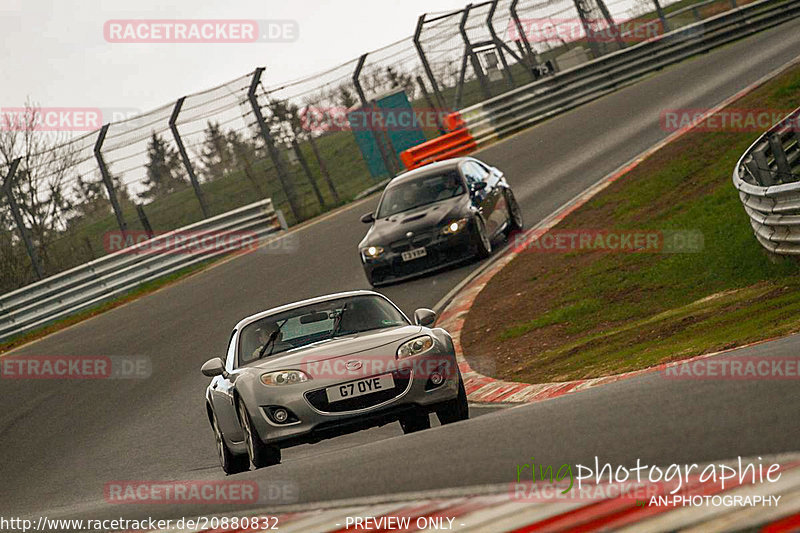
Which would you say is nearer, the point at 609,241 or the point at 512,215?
the point at 609,241

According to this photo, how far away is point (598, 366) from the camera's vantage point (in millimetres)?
10117

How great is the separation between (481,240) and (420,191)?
4.93 ft

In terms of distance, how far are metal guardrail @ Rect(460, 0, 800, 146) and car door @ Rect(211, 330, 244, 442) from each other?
21.8 m

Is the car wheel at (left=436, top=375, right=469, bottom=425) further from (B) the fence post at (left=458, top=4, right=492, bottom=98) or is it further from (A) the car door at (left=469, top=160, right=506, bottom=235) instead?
(B) the fence post at (left=458, top=4, right=492, bottom=98)

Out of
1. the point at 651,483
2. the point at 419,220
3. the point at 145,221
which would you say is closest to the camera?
the point at 651,483

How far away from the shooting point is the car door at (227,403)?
8.70m

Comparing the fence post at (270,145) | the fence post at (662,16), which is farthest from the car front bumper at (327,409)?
the fence post at (662,16)

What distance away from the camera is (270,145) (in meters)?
26.8

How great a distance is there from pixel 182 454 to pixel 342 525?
7.74m

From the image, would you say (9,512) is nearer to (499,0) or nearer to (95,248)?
(95,248)

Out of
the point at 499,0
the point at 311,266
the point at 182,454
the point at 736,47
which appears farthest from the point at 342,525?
the point at 736,47

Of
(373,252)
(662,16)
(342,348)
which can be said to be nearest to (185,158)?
(373,252)

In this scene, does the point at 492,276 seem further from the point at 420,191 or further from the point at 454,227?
the point at 420,191

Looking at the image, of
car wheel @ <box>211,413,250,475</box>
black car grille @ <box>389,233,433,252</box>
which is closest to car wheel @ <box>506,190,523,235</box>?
black car grille @ <box>389,233,433,252</box>
